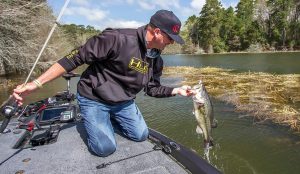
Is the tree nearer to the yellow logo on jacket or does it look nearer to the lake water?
the lake water

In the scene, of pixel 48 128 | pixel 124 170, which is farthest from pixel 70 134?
pixel 124 170

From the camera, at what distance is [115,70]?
3.54 meters

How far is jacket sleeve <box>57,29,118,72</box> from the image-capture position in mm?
3234

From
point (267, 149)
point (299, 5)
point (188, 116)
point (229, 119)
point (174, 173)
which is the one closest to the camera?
point (174, 173)

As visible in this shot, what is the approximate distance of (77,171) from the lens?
310 centimetres

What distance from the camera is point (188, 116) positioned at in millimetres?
8469

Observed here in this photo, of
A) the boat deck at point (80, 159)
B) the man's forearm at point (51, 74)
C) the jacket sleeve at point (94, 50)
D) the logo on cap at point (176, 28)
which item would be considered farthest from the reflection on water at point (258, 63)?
the man's forearm at point (51, 74)

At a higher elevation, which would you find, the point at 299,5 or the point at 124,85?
the point at 299,5

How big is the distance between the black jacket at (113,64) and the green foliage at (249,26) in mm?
58177

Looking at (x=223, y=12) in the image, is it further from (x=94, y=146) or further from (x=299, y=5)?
(x=94, y=146)

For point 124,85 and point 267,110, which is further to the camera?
point 267,110

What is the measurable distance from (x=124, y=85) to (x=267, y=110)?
5966 mm

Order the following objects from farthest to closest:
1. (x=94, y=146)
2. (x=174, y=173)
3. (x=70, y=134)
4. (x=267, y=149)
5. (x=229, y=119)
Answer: (x=229, y=119) → (x=267, y=149) → (x=70, y=134) → (x=94, y=146) → (x=174, y=173)

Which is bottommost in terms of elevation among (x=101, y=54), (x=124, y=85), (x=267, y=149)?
(x=267, y=149)
